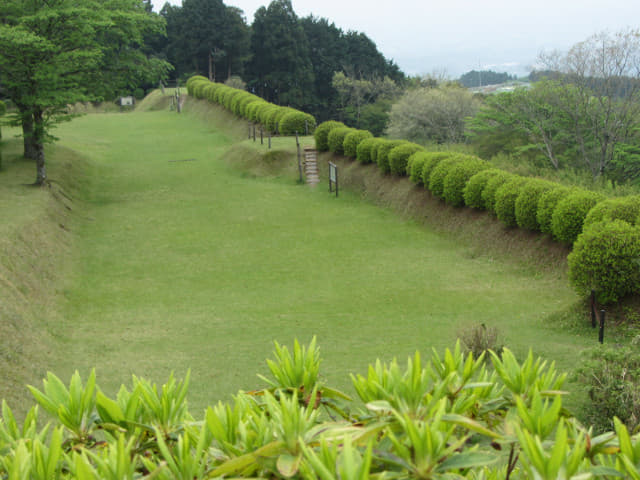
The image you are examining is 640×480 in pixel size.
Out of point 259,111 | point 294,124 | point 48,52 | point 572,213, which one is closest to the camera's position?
point 572,213

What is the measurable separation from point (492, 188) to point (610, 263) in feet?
18.6

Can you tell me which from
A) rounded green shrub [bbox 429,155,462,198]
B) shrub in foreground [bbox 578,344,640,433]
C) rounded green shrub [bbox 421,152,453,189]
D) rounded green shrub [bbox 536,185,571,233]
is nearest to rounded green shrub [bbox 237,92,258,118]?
rounded green shrub [bbox 421,152,453,189]

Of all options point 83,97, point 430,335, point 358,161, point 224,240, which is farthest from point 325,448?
point 358,161

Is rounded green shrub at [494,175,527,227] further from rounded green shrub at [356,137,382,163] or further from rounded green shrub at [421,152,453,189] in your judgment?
rounded green shrub at [356,137,382,163]

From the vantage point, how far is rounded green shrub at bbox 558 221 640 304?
31.2 ft

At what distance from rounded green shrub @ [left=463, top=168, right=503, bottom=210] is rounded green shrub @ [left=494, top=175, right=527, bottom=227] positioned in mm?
1032

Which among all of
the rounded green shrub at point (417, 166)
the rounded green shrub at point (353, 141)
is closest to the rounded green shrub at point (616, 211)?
the rounded green shrub at point (417, 166)

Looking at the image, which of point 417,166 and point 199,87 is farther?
point 199,87

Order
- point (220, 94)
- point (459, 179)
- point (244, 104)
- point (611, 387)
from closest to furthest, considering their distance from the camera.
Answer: point (611, 387) → point (459, 179) → point (244, 104) → point (220, 94)

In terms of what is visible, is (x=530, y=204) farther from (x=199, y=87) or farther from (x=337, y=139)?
(x=199, y=87)

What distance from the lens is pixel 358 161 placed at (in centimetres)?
2306

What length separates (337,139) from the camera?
942 inches

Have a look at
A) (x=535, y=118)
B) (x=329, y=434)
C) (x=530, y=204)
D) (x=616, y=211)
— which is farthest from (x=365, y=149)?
(x=329, y=434)

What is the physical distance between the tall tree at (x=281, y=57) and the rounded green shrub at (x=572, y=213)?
52.1 metres
